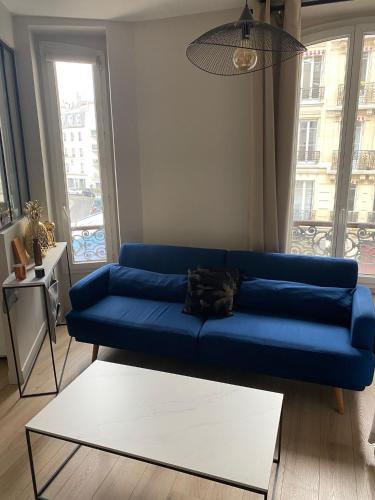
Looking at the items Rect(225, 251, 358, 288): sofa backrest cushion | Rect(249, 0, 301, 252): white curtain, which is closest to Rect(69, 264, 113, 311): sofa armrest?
Rect(225, 251, 358, 288): sofa backrest cushion

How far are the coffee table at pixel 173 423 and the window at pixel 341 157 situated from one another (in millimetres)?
1749

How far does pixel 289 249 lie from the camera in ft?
10.1

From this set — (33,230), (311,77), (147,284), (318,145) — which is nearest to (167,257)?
(147,284)

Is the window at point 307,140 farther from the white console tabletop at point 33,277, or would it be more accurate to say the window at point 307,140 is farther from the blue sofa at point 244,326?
the white console tabletop at point 33,277

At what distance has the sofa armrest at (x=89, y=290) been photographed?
2.66 meters

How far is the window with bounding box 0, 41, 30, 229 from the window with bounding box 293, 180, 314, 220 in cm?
227

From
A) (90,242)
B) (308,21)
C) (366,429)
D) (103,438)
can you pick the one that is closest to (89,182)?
(90,242)

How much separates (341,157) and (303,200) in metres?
0.44

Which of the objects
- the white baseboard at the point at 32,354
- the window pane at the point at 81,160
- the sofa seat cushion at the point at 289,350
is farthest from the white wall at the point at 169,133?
the white baseboard at the point at 32,354

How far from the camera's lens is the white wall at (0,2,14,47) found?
267 centimetres

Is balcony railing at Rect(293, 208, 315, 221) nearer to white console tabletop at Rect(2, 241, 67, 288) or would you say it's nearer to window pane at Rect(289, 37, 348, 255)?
window pane at Rect(289, 37, 348, 255)

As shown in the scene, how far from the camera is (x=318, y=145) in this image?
9.76 feet

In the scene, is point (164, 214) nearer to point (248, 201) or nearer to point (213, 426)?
point (248, 201)

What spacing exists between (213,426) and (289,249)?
6.10 ft
